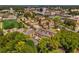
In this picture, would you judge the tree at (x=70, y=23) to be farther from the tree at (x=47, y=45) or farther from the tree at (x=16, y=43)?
the tree at (x=16, y=43)

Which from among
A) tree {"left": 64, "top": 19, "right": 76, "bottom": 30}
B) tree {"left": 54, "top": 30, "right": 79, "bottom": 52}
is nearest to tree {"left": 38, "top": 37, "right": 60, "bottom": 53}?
tree {"left": 54, "top": 30, "right": 79, "bottom": 52}

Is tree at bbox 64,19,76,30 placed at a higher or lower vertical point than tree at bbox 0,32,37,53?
higher

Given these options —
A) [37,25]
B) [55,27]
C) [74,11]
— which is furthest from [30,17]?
[74,11]

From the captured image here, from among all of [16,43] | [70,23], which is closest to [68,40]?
[70,23]

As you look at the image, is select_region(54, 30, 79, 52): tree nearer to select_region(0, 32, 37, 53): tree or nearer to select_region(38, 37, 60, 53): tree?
select_region(38, 37, 60, 53): tree

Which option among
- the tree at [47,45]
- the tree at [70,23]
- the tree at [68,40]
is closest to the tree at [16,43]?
the tree at [47,45]

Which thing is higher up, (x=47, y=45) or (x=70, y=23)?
(x=70, y=23)

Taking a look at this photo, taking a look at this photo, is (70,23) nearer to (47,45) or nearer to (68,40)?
(68,40)

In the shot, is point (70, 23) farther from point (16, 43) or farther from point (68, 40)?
point (16, 43)
